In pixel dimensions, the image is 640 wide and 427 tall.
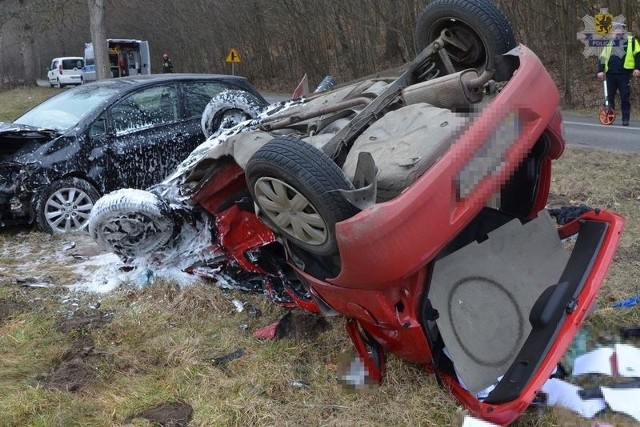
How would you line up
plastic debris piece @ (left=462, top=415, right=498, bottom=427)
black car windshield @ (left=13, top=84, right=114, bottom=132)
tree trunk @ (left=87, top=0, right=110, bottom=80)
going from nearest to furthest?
plastic debris piece @ (left=462, top=415, right=498, bottom=427), black car windshield @ (left=13, top=84, right=114, bottom=132), tree trunk @ (left=87, top=0, right=110, bottom=80)

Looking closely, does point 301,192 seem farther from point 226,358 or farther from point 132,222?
point 132,222

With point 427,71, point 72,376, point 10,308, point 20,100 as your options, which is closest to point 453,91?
point 427,71

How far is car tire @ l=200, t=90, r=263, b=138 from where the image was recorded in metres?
5.39

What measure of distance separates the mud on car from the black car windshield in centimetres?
319

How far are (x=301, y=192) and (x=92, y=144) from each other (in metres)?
4.37

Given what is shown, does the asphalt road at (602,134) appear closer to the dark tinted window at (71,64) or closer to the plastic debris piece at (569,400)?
the plastic debris piece at (569,400)

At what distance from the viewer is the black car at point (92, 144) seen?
20.0ft

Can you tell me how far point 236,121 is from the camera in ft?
17.8

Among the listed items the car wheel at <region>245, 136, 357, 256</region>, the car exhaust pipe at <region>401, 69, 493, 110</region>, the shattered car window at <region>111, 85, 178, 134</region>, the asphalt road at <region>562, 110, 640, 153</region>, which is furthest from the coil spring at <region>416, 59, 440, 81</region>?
the asphalt road at <region>562, 110, 640, 153</region>

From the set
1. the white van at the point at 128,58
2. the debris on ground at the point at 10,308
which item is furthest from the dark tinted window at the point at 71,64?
the debris on ground at the point at 10,308

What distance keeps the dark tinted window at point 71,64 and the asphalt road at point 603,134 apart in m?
32.5

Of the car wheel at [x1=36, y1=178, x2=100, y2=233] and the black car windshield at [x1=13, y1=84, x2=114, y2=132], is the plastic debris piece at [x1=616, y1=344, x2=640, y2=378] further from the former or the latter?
the black car windshield at [x1=13, y1=84, x2=114, y2=132]

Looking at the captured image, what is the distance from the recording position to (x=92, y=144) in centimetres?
634

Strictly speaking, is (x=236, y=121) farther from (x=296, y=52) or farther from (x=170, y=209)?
(x=296, y=52)
